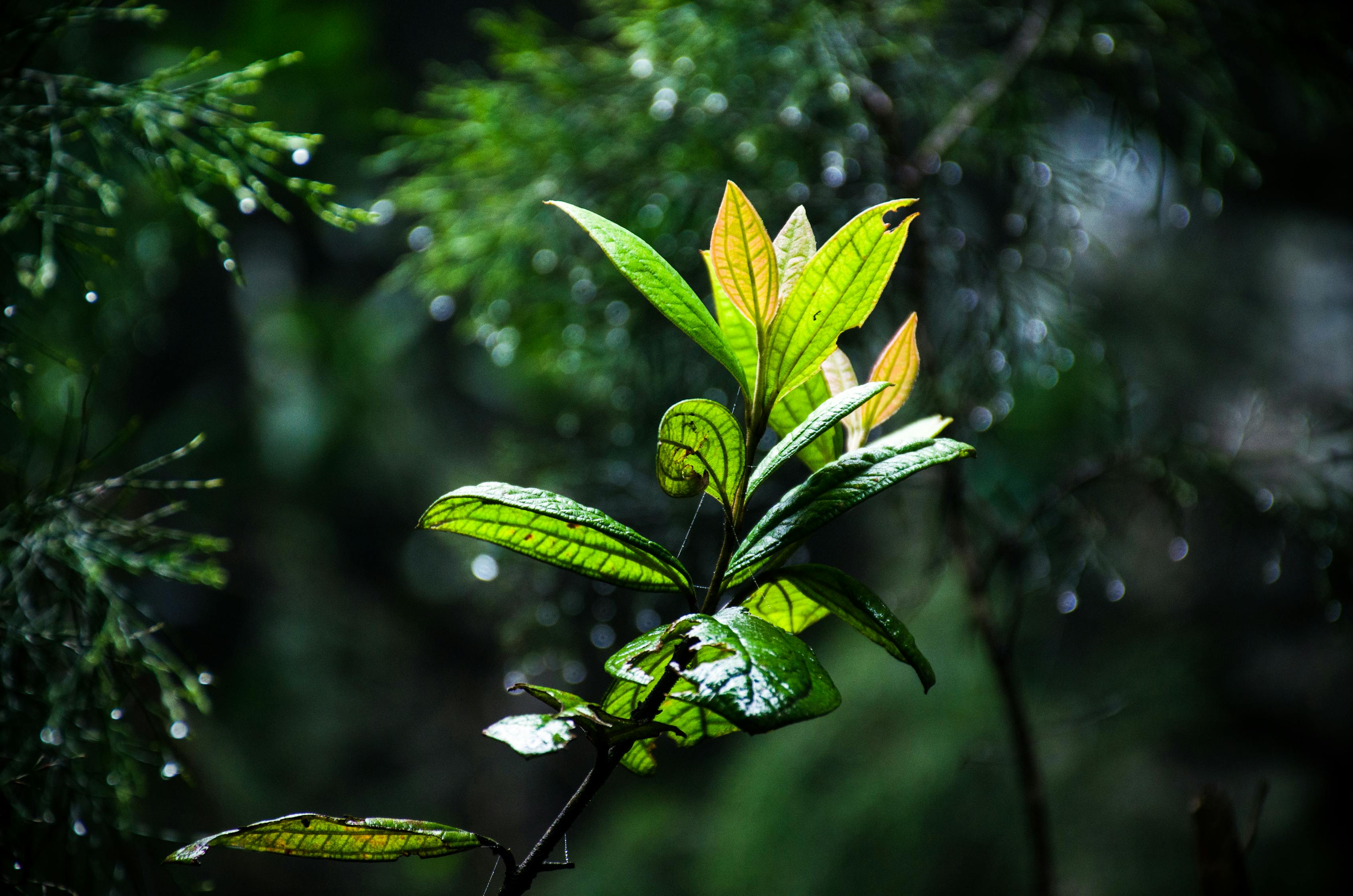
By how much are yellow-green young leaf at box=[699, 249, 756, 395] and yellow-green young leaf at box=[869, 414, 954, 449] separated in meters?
0.05

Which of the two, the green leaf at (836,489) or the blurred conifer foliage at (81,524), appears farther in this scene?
the blurred conifer foliage at (81,524)

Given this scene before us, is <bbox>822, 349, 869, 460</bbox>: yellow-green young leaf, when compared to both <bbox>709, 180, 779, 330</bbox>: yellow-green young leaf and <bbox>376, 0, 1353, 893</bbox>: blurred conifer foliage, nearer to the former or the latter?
<bbox>709, 180, 779, 330</bbox>: yellow-green young leaf

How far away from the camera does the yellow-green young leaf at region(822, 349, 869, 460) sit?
309 mm

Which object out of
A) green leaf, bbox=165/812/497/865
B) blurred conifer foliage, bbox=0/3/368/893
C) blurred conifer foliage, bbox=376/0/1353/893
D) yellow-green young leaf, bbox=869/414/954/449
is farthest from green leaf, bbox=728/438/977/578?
blurred conifer foliage, bbox=376/0/1353/893

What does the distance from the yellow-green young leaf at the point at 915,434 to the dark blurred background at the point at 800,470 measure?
1.11ft

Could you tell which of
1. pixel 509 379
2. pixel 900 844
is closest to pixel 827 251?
pixel 900 844

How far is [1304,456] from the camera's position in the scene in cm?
74

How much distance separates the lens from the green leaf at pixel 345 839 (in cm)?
21

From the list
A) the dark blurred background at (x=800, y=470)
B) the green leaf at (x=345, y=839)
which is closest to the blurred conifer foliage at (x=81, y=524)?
the dark blurred background at (x=800, y=470)

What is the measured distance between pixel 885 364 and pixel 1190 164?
0.55 meters

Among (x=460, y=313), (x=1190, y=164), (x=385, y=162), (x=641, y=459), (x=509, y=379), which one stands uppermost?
(x=385, y=162)

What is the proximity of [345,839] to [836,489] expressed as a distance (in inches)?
6.7

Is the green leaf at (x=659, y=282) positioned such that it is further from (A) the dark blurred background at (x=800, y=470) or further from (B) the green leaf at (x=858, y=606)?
(A) the dark blurred background at (x=800, y=470)

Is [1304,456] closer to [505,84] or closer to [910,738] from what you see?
[910,738]
